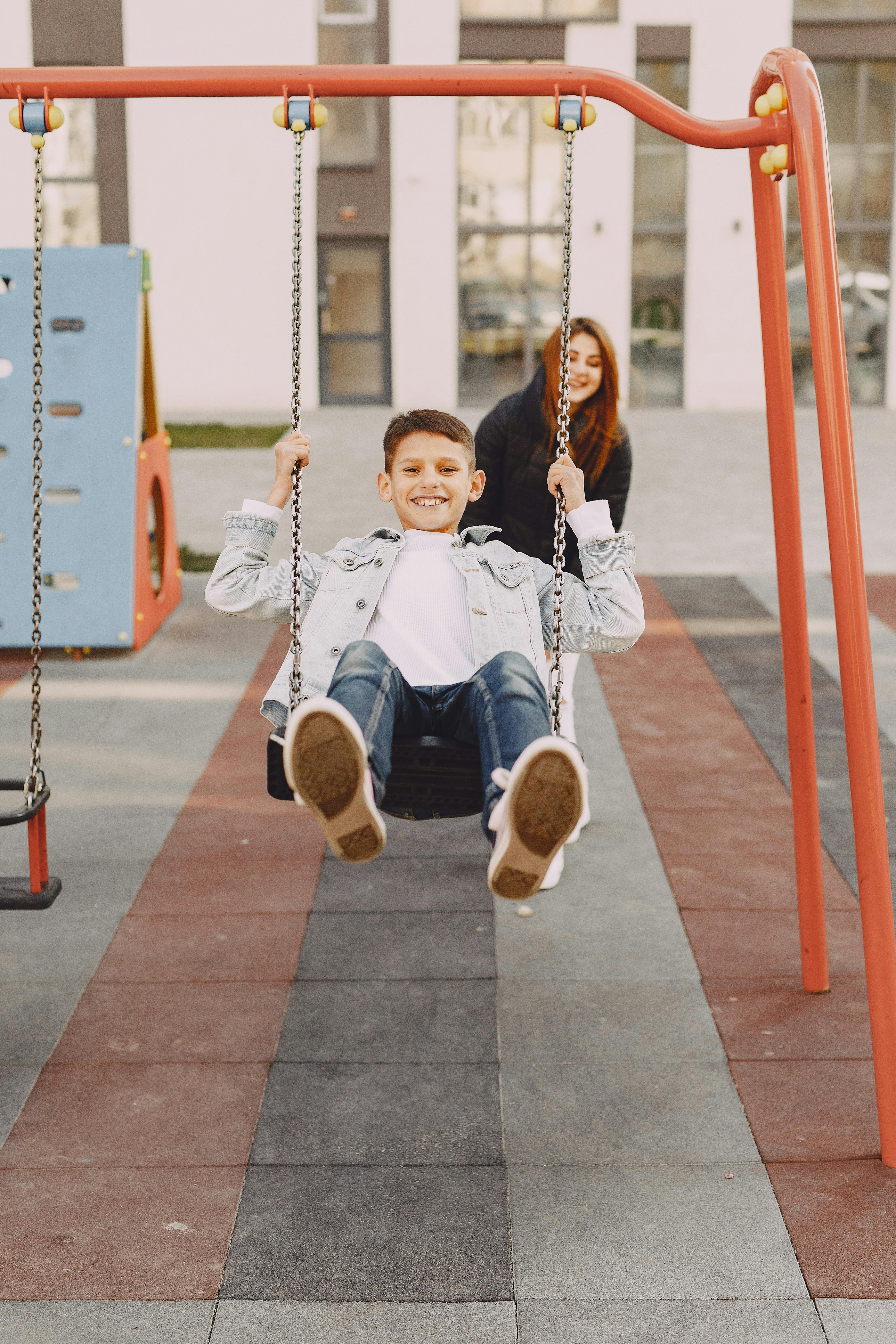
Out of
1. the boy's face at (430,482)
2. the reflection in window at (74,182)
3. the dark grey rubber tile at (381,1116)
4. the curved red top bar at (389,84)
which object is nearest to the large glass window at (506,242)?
the reflection in window at (74,182)

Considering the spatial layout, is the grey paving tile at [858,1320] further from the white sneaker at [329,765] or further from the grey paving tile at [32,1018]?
the grey paving tile at [32,1018]

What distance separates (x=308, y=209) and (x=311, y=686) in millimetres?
19488

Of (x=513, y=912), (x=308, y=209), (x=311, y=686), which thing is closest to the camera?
(x=311, y=686)

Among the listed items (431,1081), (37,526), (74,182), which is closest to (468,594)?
(37,526)

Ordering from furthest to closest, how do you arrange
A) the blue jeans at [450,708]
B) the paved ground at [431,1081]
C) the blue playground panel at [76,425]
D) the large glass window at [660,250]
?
the large glass window at [660,250] → the blue playground panel at [76,425] → the blue jeans at [450,708] → the paved ground at [431,1081]

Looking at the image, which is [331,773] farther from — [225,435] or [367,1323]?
[225,435]

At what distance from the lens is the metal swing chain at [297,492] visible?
10.3ft

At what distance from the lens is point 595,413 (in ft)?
14.6

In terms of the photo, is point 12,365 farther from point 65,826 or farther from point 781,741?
point 781,741

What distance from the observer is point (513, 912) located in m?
→ 4.54

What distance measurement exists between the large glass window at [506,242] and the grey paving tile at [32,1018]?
18.7m

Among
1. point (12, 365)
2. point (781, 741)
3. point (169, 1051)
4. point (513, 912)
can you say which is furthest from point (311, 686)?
point (12, 365)

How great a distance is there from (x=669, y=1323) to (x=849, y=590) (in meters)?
1.59

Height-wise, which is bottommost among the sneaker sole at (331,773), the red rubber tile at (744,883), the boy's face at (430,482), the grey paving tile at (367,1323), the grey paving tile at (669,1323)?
the grey paving tile at (669,1323)
